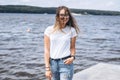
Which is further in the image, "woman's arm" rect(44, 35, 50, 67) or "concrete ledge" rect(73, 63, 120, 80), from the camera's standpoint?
"concrete ledge" rect(73, 63, 120, 80)

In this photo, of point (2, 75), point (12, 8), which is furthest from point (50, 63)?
point (12, 8)

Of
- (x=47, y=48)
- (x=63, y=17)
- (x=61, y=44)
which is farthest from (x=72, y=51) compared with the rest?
(x=63, y=17)

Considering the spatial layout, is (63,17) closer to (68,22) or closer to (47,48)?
(68,22)

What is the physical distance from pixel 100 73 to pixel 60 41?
3.63m

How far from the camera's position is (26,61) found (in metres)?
16.1

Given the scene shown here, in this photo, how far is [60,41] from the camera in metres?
4.99

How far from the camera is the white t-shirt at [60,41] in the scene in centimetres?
498

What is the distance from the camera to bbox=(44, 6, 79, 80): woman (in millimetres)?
4992

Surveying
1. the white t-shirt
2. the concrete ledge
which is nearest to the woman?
the white t-shirt

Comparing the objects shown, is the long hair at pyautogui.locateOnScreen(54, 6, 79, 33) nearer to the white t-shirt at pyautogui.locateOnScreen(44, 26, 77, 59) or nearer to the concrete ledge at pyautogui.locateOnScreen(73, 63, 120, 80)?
the white t-shirt at pyautogui.locateOnScreen(44, 26, 77, 59)

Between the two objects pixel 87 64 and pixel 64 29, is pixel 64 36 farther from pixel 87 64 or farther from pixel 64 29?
pixel 87 64

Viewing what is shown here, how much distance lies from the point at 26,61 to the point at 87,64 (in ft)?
9.60

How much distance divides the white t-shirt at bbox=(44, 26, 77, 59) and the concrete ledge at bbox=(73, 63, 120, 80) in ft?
9.01

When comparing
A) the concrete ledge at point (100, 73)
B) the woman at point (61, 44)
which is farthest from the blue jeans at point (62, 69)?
the concrete ledge at point (100, 73)
